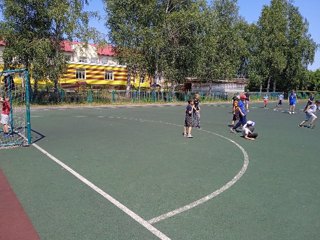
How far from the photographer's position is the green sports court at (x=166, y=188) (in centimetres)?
479

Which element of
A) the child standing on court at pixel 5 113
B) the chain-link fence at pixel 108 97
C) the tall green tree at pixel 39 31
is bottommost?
the chain-link fence at pixel 108 97

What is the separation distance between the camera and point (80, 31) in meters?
31.8

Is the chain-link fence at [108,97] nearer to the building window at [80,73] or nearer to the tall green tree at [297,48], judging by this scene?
the building window at [80,73]

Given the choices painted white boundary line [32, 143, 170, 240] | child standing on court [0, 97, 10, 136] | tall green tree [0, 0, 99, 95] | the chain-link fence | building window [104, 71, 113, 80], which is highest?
tall green tree [0, 0, 99, 95]

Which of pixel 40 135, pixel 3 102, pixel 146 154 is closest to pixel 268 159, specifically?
pixel 146 154

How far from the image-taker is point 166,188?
659 cm

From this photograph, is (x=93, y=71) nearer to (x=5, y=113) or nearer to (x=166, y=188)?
(x=5, y=113)

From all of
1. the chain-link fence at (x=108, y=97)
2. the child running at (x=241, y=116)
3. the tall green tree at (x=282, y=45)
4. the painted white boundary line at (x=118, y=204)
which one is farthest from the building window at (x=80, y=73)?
the painted white boundary line at (x=118, y=204)

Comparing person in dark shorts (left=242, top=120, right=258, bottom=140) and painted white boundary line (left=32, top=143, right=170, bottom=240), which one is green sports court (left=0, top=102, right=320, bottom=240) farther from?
person in dark shorts (left=242, top=120, right=258, bottom=140)

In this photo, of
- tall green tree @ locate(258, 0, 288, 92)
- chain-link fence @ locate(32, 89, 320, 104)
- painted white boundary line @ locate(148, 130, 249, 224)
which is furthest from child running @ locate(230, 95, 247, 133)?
tall green tree @ locate(258, 0, 288, 92)

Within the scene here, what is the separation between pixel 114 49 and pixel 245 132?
2850 centimetres

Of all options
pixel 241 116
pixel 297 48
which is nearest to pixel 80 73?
pixel 297 48

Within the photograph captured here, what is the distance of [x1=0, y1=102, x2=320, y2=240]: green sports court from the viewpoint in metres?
4.79

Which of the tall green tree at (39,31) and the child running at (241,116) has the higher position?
the tall green tree at (39,31)
